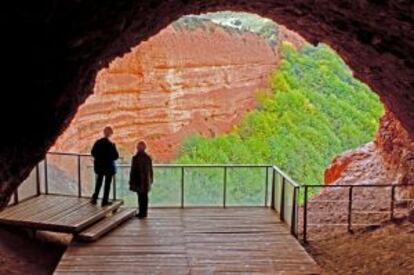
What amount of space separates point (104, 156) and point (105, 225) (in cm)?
134

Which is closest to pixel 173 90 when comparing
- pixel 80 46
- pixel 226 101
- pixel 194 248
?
pixel 226 101

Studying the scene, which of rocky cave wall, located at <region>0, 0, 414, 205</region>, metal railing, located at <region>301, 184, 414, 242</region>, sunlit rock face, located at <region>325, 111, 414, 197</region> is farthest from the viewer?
sunlit rock face, located at <region>325, 111, 414, 197</region>

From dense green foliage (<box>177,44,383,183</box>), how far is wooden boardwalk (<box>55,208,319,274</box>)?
790 inches

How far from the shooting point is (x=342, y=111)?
129ft

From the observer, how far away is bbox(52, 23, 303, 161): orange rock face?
24781 mm

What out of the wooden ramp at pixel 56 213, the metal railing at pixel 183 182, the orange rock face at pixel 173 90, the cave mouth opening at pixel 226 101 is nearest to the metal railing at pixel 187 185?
the metal railing at pixel 183 182

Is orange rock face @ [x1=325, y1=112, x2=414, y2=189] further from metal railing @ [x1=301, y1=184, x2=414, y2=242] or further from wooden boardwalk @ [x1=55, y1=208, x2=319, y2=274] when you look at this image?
wooden boardwalk @ [x1=55, y1=208, x2=319, y2=274]

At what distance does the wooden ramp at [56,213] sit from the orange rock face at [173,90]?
10305mm

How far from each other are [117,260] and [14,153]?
152 inches

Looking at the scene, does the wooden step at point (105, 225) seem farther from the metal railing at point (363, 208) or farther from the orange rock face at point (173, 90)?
the orange rock face at point (173, 90)

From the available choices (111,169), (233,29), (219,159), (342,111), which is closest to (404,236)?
(111,169)

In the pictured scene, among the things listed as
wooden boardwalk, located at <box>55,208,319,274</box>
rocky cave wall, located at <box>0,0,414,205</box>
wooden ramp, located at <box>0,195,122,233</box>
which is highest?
rocky cave wall, located at <box>0,0,414,205</box>

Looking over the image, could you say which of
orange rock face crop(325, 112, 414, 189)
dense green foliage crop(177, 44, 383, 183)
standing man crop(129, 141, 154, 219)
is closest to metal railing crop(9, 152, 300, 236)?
A: standing man crop(129, 141, 154, 219)

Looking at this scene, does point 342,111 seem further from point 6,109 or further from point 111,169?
point 6,109
